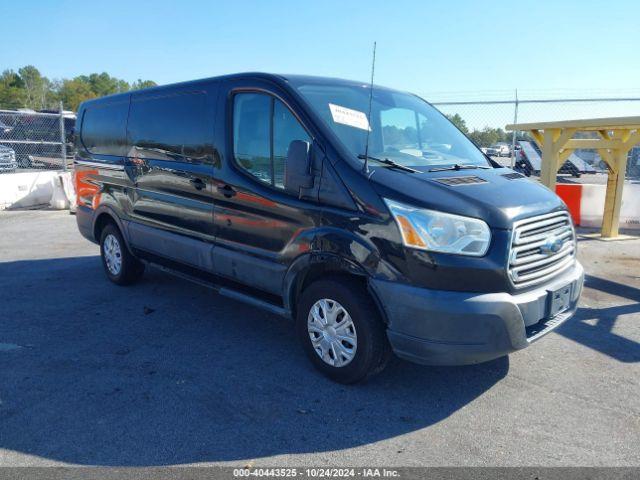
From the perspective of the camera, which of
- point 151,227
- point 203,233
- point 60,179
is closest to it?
point 203,233

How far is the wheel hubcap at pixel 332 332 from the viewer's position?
3.57 metres

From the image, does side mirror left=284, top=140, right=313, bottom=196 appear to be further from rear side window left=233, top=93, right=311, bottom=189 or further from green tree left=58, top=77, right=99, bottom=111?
green tree left=58, top=77, right=99, bottom=111

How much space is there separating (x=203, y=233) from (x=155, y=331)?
1.00m

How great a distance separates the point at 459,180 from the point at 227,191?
6.15 ft

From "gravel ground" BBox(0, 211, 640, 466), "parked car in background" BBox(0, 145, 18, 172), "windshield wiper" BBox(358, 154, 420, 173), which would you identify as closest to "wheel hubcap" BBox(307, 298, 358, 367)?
"gravel ground" BBox(0, 211, 640, 466)

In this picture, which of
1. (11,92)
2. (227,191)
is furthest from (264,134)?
(11,92)

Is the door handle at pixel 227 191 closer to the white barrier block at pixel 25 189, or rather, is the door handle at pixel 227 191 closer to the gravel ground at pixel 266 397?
the gravel ground at pixel 266 397

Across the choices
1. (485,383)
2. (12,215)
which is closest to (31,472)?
(485,383)

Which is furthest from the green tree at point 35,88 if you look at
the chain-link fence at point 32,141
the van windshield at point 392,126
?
the van windshield at point 392,126

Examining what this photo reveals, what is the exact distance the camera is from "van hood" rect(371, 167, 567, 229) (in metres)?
3.21

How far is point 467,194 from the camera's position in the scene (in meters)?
3.33

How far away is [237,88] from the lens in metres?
4.32

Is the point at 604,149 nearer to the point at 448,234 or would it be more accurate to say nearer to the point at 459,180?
the point at 459,180

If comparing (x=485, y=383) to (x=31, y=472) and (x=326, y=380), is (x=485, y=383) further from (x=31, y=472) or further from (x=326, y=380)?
(x=31, y=472)
